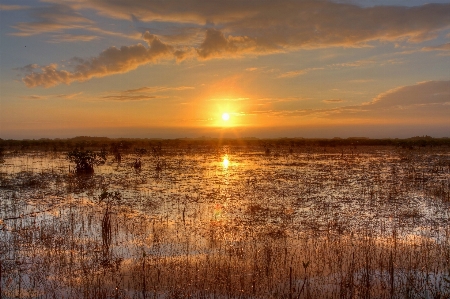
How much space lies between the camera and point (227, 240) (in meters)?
9.31

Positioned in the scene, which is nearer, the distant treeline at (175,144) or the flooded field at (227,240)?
the flooded field at (227,240)

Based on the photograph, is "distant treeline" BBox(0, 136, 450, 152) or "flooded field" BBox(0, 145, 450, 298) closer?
"flooded field" BBox(0, 145, 450, 298)

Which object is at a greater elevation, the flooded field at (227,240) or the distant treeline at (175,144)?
the distant treeline at (175,144)

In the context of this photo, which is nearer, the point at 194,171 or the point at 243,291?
the point at 243,291

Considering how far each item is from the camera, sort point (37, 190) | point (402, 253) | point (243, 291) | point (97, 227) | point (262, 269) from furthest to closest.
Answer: point (37, 190) < point (97, 227) < point (402, 253) < point (262, 269) < point (243, 291)

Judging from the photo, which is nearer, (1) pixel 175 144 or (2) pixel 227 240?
(2) pixel 227 240

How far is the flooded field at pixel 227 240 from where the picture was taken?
677 cm

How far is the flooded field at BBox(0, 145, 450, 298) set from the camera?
22.2 feet

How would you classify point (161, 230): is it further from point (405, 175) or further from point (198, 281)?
point (405, 175)

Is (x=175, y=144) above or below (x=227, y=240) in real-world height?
above

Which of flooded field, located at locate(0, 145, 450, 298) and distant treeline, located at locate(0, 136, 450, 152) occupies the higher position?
distant treeline, located at locate(0, 136, 450, 152)

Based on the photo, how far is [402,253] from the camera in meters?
8.29

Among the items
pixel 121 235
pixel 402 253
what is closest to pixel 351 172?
pixel 402 253

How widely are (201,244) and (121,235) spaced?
2284 millimetres
